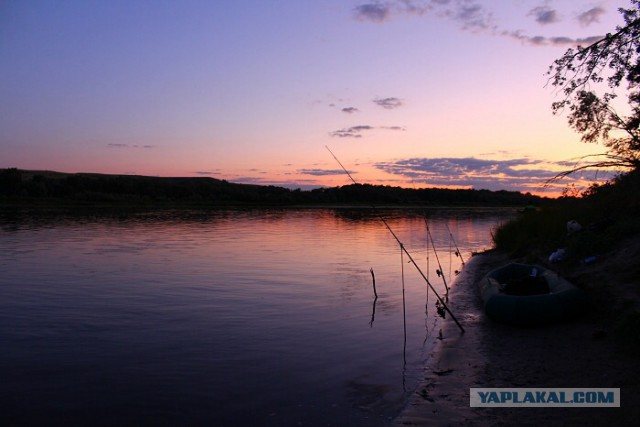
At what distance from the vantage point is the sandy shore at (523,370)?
5672mm

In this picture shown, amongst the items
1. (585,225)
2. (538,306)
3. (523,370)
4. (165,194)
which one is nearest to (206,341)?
(523,370)

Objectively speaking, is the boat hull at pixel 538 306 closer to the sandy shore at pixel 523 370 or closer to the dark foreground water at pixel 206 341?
the sandy shore at pixel 523 370

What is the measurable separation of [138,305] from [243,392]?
20.3 feet

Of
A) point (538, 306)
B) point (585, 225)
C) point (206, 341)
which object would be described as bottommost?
point (206, 341)

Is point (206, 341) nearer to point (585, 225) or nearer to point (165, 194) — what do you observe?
point (585, 225)

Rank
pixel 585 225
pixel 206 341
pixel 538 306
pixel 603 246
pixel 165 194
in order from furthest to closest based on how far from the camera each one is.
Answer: pixel 165 194
pixel 585 225
pixel 603 246
pixel 538 306
pixel 206 341

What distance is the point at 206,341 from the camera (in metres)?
9.09

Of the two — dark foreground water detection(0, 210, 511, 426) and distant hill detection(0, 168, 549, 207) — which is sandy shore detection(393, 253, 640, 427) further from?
distant hill detection(0, 168, 549, 207)

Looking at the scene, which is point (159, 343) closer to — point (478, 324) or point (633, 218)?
point (478, 324)

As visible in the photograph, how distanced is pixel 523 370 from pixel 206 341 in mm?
5477

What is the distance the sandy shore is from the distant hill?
4168cm

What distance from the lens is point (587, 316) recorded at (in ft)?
31.0

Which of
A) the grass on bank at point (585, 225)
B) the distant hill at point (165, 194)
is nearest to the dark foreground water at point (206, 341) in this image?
the grass on bank at point (585, 225)

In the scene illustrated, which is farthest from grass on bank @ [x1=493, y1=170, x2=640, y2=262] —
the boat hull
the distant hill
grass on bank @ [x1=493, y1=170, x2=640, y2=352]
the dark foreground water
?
the distant hill
